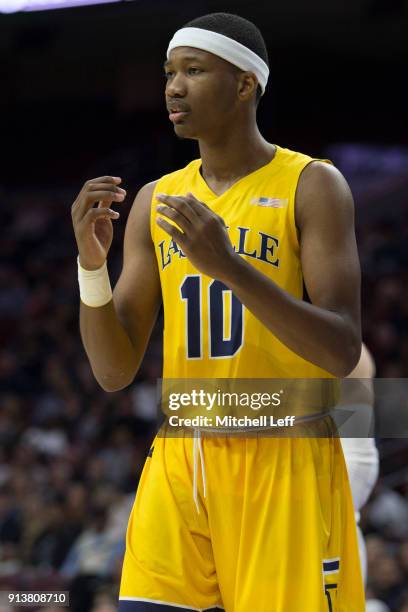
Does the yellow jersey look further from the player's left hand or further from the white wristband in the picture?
the player's left hand

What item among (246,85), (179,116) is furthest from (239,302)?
(246,85)

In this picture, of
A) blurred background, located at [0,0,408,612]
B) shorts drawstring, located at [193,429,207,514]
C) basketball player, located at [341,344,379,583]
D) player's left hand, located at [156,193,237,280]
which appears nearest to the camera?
player's left hand, located at [156,193,237,280]

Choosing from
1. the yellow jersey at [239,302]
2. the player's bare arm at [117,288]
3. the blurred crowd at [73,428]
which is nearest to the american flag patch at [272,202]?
the yellow jersey at [239,302]

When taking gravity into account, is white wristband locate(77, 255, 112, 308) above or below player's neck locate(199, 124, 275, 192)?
below

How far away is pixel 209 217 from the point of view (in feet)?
8.43

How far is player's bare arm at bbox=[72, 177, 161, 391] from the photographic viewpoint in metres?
2.90

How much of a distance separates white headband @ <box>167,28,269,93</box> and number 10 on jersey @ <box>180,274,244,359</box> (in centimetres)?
64

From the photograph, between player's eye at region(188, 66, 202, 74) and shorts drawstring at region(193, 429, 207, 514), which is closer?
shorts drawstring at region(193, 429, 207, 514)

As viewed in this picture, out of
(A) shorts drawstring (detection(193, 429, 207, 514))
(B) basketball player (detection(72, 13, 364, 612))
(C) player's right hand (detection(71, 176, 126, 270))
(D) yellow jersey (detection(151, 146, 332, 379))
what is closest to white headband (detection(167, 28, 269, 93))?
(B) basketball player (detection(72, 13, 364, 612))

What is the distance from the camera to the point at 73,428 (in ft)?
36.2

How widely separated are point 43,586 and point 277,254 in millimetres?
5340

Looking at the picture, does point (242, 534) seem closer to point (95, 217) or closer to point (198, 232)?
point (198, 232)

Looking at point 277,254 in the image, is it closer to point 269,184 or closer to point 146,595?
point 269,184

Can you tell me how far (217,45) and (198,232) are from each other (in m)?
0.73
